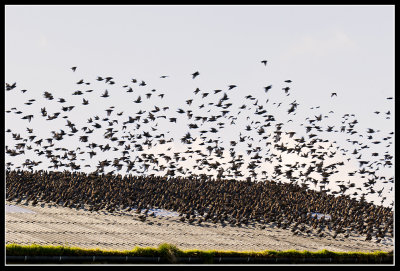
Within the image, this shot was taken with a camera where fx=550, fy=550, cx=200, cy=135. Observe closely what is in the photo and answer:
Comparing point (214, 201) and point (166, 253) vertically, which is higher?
point (214, 201)

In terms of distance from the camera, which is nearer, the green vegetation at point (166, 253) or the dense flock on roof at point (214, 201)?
the green vegetation at point (166, 253)

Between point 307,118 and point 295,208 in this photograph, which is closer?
point 307,118

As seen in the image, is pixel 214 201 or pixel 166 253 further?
pixel 214 201

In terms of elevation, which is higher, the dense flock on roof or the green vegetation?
the dense flock on roof

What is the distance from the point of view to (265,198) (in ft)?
274

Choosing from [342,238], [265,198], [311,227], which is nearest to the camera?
[342,238]

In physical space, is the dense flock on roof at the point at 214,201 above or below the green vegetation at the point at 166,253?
above

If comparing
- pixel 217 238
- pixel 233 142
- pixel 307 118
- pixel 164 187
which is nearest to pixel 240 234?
pixel 217 238

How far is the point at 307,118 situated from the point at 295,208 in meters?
34.0

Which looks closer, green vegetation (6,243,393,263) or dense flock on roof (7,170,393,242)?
green vegetation (6,243,393,263)

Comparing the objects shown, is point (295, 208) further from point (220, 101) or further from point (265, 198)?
point (220, 101)
